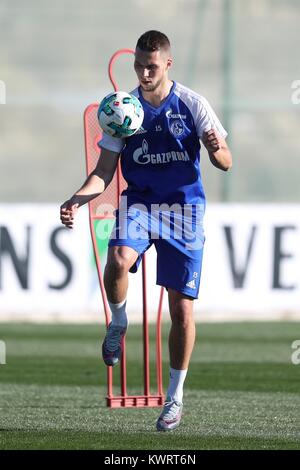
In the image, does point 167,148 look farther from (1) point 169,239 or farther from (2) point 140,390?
(2) point 140,390

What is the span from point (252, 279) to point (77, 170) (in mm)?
6962

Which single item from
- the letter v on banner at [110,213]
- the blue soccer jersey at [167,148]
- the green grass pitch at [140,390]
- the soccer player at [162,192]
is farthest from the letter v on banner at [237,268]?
the blue soccer jersey at [167,148]

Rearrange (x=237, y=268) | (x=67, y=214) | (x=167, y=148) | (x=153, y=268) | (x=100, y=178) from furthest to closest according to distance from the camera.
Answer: (x=237, y=268) → (x=153, y=268) → (x=100, y=178) → (x=167, y=148) → (x=67, y=214)

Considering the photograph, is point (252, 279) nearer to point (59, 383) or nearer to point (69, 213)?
point (59, 383)

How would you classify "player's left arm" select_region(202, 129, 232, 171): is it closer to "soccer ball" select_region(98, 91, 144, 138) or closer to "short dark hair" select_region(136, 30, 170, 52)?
"soccer ball" select_region(98, 91, 144, 138)

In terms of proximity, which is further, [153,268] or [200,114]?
[153,268]

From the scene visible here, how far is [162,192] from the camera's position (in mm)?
8367

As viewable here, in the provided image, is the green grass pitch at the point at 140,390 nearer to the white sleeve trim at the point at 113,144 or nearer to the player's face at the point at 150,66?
the white sleeve trim at the point at 113,144

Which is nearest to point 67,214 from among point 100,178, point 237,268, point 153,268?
point 100,178

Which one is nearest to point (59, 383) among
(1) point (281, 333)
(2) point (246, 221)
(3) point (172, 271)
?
(3) point (172, 271)

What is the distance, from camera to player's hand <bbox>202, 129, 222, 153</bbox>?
8086 mm

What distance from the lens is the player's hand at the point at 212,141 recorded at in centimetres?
809

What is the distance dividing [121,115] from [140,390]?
13.1 ft

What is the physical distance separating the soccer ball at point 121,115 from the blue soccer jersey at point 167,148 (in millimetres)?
129
